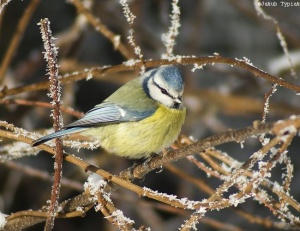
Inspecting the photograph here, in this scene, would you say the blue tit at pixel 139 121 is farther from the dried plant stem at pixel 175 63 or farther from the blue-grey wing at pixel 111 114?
the dried plant stem at pixel 175 63

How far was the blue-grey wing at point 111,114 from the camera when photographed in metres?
1.76

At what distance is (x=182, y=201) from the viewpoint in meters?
1.13

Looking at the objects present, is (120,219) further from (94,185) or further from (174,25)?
(174,25)

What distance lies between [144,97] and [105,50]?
1963 millimetres

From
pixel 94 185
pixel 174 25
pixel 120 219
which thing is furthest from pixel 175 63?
pixel 120 219

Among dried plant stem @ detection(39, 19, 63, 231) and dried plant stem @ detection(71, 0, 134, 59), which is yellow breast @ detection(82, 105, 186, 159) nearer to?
dried plant stem @ detection(71, 0, 134, 59)

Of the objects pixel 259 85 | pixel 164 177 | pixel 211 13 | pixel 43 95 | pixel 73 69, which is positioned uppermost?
pixel 211 13

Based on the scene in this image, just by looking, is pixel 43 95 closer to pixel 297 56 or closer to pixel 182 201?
pixel 297 56

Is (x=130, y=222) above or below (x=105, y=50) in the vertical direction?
below

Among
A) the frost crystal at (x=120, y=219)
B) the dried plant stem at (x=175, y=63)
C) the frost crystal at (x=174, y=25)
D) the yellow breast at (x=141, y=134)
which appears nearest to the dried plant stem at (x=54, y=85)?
the frost crystal at (x=120, y=219)

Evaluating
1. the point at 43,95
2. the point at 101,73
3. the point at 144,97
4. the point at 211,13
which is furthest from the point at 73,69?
the point at 211,13

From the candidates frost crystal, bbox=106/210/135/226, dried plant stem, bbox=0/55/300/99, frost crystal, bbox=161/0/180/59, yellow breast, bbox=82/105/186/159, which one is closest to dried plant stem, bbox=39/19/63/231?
frost crystal, bbox=106/210/135/226

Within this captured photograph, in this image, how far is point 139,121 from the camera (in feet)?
6.03

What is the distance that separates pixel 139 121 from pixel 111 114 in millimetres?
103
